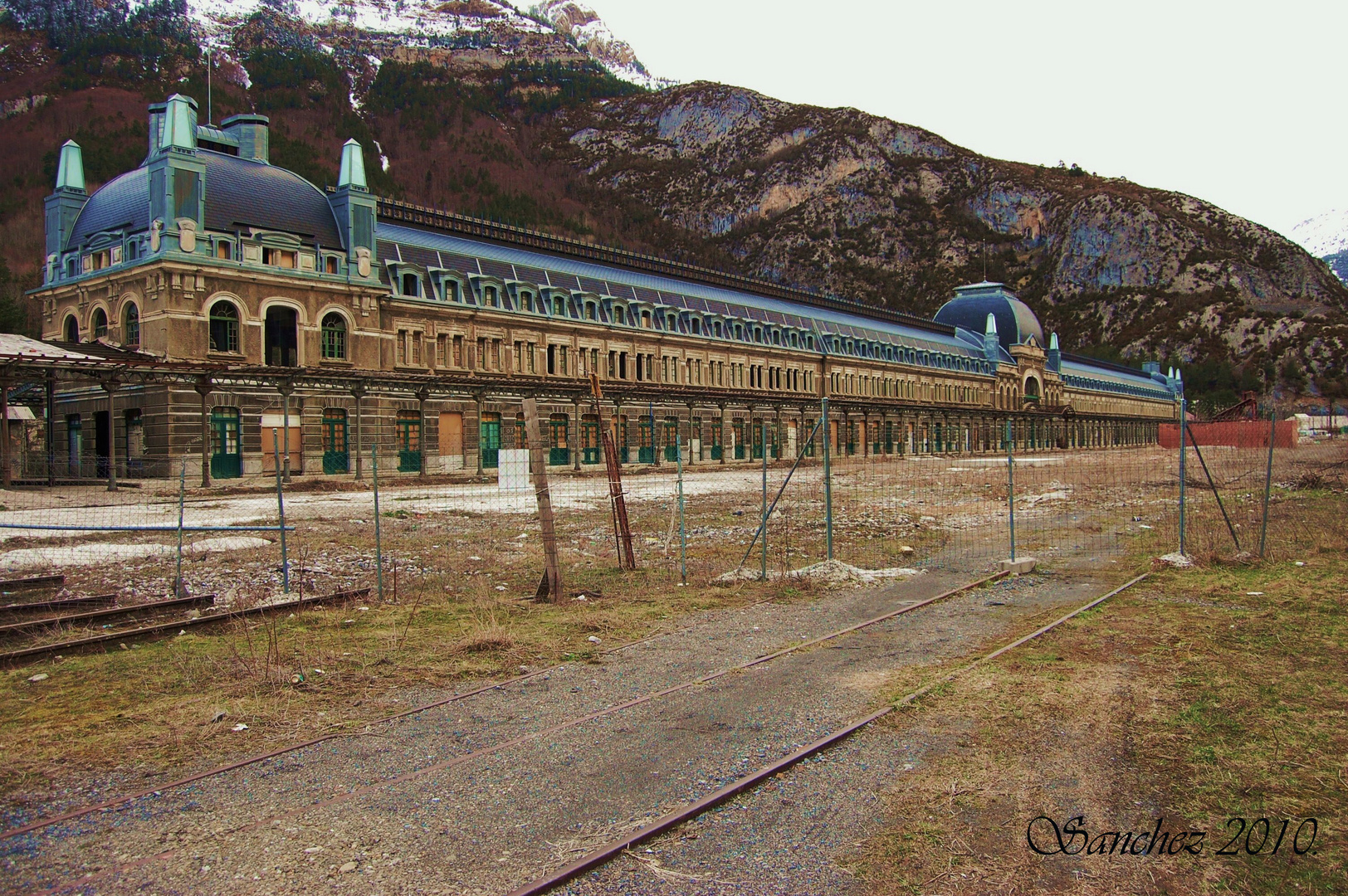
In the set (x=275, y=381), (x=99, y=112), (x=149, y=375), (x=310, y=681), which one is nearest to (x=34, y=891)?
(x=310, y=681)

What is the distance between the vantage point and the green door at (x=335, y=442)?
140 ft

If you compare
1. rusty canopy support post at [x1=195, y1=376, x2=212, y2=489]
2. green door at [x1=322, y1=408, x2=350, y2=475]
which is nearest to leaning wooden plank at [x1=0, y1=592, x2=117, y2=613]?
rusty canopy support post at [x1=195, y1=376, x2=212, y2=489]

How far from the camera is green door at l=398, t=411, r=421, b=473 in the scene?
149 ft

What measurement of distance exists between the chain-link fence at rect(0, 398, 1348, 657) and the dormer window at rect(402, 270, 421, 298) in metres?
16.8

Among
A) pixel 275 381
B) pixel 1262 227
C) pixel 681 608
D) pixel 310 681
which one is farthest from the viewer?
pixel 1262 227

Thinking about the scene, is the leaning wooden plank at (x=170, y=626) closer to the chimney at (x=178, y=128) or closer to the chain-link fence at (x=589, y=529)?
the chain-link fence at (x=589, y=529)

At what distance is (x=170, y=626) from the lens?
1071 centimetres

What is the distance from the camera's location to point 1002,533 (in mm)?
21125

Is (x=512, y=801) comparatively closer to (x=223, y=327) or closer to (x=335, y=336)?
(x=223, y=327)

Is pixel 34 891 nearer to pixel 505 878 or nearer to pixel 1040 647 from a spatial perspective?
pixel 505 878

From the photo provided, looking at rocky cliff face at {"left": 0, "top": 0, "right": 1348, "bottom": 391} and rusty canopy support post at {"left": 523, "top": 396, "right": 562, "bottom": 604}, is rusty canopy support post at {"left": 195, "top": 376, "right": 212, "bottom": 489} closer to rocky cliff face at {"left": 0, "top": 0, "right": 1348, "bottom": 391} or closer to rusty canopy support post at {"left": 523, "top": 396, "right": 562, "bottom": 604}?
rusty canopy support post at {"left": 523, "top": 396, "right": 562, "bottom": 604}

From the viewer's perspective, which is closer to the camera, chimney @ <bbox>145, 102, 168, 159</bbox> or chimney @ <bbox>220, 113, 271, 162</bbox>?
chimney @ <bbox>145, 102, 168, 159</bbox>

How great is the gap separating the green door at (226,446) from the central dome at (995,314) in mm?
97895

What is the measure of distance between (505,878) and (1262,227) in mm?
214672
